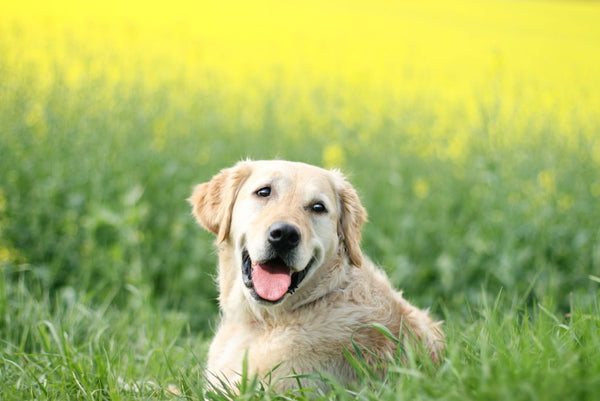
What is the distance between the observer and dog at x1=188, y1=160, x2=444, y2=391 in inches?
106

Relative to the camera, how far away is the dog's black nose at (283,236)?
2.72 metres

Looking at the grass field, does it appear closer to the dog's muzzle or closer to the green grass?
the green grass

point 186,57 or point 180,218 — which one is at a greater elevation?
point 186,57

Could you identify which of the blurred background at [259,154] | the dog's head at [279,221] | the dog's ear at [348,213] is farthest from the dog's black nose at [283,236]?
the blurred background at [259,154]

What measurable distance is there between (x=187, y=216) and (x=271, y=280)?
2.90m

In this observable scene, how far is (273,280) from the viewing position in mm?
2807

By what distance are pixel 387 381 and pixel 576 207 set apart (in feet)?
13.7

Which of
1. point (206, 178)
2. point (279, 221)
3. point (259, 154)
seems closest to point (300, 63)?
point (259, 154)

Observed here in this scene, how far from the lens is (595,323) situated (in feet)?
8.66

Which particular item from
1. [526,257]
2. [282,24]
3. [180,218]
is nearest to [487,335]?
[526,257]

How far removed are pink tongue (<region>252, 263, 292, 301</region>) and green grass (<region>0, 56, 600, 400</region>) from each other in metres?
0.86

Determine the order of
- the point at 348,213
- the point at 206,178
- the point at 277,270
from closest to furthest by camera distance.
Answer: the point at 277,270
the point at 348,213
the point at 206,178

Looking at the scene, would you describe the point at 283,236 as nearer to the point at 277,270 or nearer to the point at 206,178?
the point at 277,270

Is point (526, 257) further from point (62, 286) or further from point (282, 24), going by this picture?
point (282, 24)
